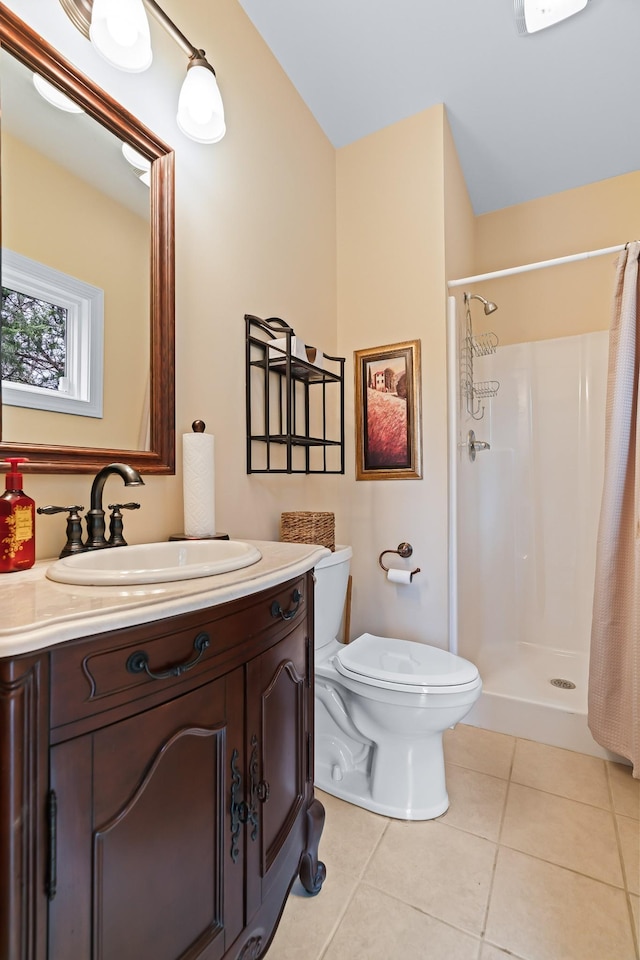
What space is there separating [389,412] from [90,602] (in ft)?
5.60

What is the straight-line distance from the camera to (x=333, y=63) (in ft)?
6.01

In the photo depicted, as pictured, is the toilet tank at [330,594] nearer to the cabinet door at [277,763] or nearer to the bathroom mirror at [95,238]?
the cabinet door at [277,763]

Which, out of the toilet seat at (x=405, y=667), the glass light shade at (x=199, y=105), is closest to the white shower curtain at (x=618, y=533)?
the toilet seat at (x=405, y=667)

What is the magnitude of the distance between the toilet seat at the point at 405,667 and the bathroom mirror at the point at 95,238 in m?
0.89

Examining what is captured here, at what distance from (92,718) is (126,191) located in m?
1.21

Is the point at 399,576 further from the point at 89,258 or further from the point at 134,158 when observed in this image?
the point at 134,158

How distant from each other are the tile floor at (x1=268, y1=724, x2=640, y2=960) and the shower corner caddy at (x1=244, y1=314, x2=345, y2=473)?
1212mm

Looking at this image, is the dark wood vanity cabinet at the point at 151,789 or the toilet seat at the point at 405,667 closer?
the dark wood vanity cabinet at the point at 151,789

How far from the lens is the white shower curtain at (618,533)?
1654 millimetres

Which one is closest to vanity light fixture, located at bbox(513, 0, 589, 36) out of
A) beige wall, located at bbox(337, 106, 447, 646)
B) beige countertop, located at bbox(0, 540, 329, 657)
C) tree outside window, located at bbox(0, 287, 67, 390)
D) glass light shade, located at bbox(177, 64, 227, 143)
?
beige wall, located at bbox(337, 106, 447, 646)

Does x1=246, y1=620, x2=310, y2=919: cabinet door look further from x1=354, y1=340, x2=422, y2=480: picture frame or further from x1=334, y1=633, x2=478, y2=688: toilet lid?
x1=354, y1=340, x2=422, y2=480: picture frame

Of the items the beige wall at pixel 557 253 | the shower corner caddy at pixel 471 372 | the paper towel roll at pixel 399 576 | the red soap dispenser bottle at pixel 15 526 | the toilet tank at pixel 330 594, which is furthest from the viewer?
the beige wall at pixel 557 253

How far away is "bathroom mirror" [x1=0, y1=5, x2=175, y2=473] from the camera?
0.90 meters

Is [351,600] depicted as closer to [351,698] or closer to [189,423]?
[351,698]
